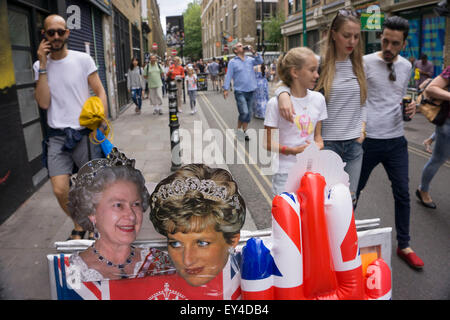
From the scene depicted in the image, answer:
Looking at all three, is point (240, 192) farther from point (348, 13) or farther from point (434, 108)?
point (434, 108)

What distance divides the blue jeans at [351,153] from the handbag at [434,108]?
1777 millimetres

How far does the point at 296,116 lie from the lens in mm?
2627

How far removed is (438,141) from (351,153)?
7.27 feet

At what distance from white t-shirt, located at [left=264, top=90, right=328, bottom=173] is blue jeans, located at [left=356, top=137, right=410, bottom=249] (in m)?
0.92

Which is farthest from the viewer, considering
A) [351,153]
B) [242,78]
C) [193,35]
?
[193,35]

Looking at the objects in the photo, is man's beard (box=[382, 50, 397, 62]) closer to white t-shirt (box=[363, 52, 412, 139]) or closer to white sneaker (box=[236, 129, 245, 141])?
white t-shirt (box=[363, 52, 412, 139])

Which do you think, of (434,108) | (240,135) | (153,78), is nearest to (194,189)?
(434,108)

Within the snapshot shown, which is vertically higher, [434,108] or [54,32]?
[54,32]

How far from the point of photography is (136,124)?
12.4 meters

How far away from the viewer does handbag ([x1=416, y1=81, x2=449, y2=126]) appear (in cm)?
439

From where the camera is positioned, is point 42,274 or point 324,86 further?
point 42,274

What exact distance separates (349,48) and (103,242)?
2160 millimetres
